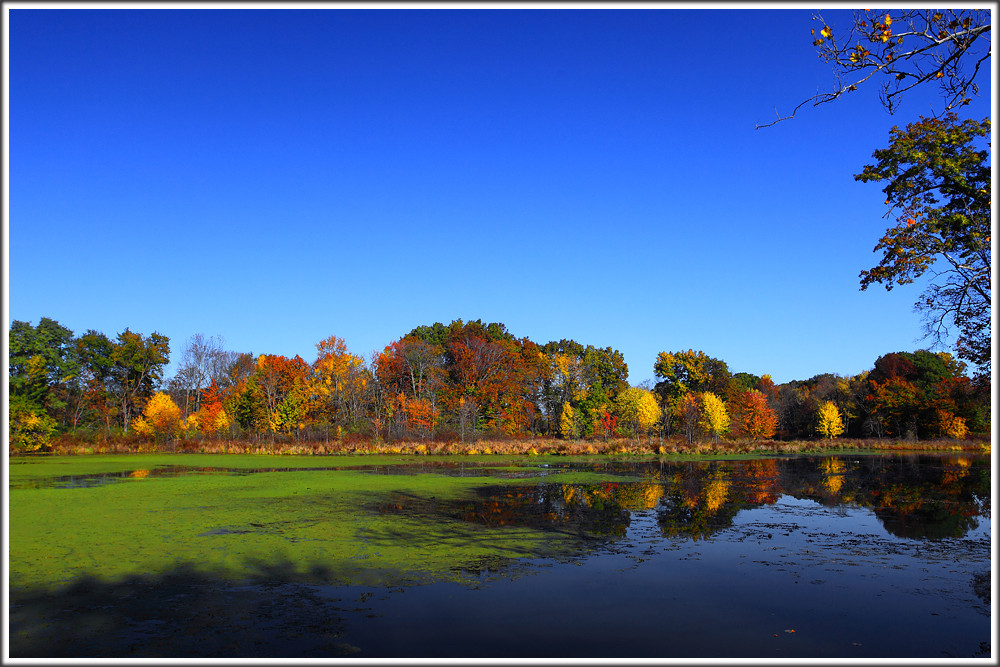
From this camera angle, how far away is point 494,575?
23.6 feet

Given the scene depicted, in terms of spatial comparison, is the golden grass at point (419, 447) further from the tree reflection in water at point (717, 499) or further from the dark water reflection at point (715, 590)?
the dark water reflection at point (715, 590)

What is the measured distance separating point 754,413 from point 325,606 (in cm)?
5320

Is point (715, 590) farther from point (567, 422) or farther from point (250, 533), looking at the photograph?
point (567, 422)

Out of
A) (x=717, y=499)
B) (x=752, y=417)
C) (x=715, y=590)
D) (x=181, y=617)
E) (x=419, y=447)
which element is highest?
(x=752, y=417)

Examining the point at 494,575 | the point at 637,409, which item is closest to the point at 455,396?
the point at 637,409

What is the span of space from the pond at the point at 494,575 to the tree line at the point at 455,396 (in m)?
28.3

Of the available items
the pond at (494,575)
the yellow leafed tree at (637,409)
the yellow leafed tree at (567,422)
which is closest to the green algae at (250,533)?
the pond at (494,575)

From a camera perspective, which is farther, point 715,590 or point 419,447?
point 419,447

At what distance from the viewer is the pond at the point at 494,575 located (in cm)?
506

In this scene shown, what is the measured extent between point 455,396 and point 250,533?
134 ft

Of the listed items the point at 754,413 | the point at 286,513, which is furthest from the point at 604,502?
the point at 754,413

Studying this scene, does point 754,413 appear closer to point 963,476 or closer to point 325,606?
point 963,476

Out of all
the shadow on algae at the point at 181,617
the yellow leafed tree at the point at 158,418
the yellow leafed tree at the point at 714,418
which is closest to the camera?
the shadow on algae at the point at 181,617

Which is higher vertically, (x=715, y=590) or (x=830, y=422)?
(x=830, y=422)
